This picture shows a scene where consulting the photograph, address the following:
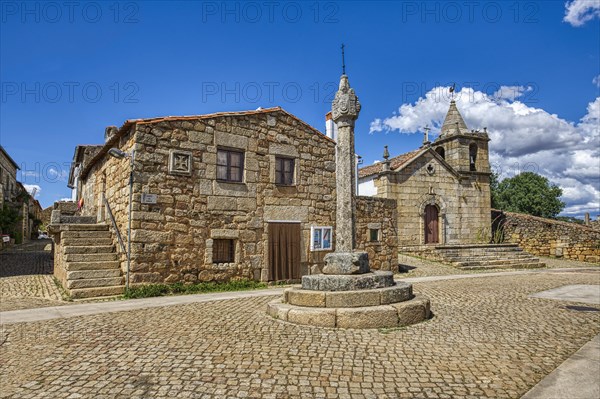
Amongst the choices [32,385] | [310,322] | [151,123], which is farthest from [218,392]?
[151,123]

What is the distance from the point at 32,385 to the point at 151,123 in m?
7.25

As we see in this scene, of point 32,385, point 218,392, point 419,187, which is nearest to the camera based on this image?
point 218,392

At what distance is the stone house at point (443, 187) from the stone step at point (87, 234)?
14110 mm

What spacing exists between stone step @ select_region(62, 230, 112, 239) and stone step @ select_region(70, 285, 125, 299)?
2.27 metres

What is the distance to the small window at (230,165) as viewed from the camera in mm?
10961

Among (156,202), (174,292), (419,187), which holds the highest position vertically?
(419,187)

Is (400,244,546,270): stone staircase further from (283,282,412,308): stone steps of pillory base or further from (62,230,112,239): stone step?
(62,230,112,239): stone step

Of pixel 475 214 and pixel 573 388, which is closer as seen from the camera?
pixel 573 388

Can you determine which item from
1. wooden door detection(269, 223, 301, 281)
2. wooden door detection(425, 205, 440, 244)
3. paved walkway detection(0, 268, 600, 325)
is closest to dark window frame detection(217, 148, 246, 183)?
wooden door detection(269, 223, 301, 281)

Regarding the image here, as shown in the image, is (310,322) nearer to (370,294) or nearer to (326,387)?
(370,294)

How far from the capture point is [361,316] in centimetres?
579

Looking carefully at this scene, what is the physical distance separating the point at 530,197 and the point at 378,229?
3354 cm

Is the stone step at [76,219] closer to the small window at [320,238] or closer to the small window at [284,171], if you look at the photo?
the small window at [284,171]

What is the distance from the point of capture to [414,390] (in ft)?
11.6
